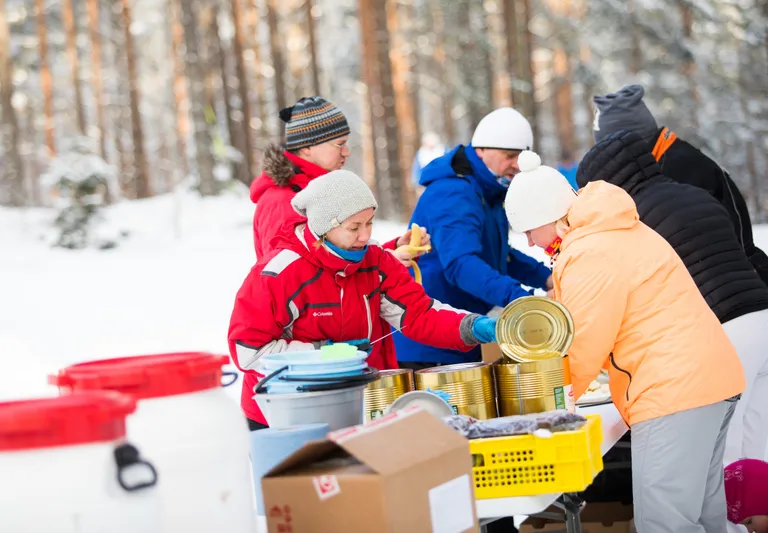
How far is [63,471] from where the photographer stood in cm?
171

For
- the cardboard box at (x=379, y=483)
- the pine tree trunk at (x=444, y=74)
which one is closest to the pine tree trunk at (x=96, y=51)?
the pine tree trunk at (x=444, y=74)

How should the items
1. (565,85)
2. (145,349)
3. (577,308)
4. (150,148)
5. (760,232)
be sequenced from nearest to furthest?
(577,308)
(145,349)
(760,232)
(565,85)
(150,148)

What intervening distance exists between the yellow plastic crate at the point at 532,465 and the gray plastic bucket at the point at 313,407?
375 mm

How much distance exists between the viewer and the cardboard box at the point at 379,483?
2105mm

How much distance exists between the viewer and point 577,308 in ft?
11.1

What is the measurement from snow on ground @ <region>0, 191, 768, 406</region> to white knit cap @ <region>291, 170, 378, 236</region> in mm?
5326

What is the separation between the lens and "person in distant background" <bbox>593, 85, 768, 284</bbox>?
16.1ft

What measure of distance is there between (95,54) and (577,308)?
32.2 meters

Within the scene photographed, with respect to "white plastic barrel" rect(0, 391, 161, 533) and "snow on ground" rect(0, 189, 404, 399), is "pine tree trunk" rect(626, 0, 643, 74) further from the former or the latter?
"white plastic barrel" rect(0, 391, 161, 533)

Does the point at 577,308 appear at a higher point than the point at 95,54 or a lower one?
lower

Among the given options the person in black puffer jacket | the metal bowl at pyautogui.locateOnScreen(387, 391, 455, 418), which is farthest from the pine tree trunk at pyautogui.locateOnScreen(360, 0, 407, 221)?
the metal bowl at pyautogui.locateOnScreen(387, 391, 455, 418)

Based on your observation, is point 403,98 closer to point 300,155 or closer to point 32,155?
point 32,155

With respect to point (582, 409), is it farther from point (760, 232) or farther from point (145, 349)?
point (760, 232)

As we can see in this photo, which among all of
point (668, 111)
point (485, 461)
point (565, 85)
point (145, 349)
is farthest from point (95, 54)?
point (485, 461)
